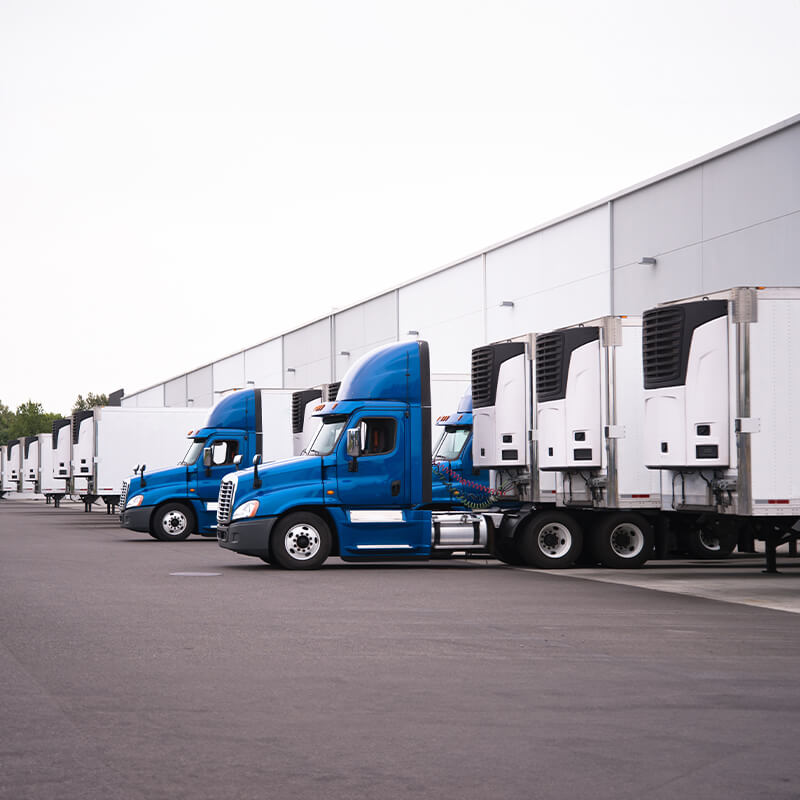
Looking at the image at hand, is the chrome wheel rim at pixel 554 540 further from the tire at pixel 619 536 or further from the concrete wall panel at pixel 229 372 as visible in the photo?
the concrete wall panel at pixel 229 372

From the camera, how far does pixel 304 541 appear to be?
67.6 ft

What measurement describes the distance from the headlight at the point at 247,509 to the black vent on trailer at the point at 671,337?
20.7ft

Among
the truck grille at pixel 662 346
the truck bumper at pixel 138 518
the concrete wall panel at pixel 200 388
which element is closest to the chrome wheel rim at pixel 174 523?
the truck bumper at pixel 138 518

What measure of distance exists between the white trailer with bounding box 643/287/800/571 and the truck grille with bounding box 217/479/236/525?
7.06 meters

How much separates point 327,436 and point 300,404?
12773 millimetres

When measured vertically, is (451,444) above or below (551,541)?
above

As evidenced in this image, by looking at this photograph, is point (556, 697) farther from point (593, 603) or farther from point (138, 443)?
point (138, 443)

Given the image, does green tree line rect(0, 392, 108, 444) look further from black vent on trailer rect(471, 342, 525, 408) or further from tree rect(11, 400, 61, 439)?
black vent on trailer rect(471, 342, 525, 408)

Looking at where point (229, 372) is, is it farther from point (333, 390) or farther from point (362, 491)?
point (362, 491)

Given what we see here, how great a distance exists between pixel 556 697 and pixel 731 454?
8827 millimetres

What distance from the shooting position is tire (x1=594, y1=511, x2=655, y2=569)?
20.7 meters

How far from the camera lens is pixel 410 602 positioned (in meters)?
15.4

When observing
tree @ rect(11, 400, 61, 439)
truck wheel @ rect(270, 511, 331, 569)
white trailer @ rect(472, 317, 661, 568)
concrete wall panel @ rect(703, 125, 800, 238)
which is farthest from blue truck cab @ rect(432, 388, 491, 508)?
tree @ rect(11, 400, 61, 439)

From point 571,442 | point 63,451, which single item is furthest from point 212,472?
point 63,451
